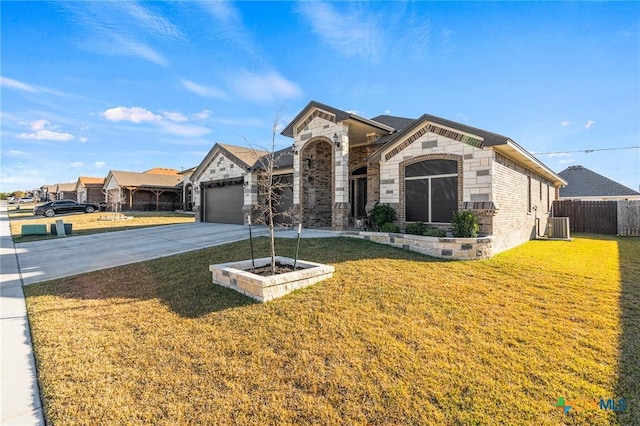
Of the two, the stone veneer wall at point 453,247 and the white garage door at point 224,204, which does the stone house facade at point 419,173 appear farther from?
the white garage door at point 224,204

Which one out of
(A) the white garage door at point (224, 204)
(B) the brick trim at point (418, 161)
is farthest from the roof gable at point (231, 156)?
(B) the brick trim at point (418, 161)

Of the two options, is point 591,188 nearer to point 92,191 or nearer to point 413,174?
point 413,174

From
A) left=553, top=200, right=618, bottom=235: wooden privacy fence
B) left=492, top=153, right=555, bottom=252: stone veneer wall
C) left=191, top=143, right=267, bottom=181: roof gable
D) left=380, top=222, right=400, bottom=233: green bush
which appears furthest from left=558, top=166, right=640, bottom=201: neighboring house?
left=191, top=143, right=267, bottom=181: roof gable

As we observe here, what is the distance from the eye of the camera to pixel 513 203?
10.5 metres

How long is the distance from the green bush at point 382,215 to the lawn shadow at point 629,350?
228 inches

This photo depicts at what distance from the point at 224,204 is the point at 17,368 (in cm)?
1549

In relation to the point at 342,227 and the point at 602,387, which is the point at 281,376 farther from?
the point at 342,227

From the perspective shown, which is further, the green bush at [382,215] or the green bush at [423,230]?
the green bush at [382,215]

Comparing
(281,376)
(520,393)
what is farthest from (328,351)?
(520,393)

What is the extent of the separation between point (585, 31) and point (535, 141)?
17.6 meters

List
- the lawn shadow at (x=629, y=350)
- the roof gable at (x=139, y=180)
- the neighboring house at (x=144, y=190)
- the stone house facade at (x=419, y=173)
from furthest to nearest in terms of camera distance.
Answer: the neighboring house at (x=144, y=190), the roof gable at (x=139, y=180), the stone house facade at (x=419, y=173), the lawn shadow at (x=629, y=350)

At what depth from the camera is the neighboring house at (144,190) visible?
1302 inches

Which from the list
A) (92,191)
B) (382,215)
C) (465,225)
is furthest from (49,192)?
(465,225)

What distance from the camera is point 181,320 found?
15.3ft
